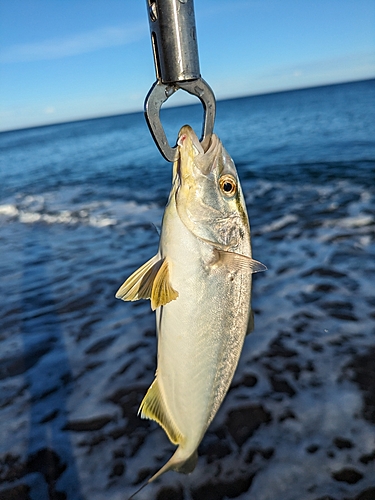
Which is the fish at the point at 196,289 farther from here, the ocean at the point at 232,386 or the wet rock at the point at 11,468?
the wet rock at the point at 11,468

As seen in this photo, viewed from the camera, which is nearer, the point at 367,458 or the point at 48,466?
the point at 367,458

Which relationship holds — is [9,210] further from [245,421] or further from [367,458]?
[367,458]

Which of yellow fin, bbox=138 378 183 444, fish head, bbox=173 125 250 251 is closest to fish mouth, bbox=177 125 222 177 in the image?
fish head, bbox=173 125 250 251

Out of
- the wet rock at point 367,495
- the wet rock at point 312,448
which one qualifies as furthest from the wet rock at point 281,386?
the wet rock at point 367,495

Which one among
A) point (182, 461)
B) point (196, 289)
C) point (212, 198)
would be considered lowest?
point (182, 461)

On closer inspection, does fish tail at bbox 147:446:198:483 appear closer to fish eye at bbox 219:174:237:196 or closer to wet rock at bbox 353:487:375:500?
wet rock at bbox 353:487:375:500

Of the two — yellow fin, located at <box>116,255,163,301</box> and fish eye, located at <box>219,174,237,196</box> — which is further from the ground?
fish eye, located at <box>219,174,237,196</box>

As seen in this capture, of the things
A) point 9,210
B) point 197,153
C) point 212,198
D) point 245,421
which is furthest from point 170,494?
point 9,210
